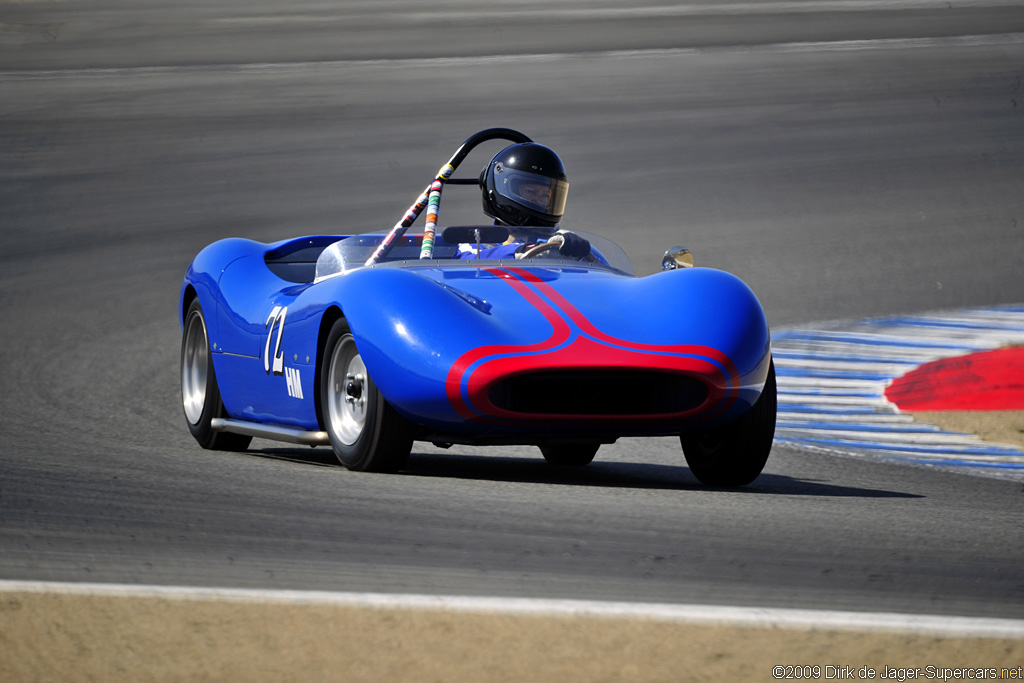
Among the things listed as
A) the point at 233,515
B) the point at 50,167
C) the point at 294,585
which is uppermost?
the point at 294,585

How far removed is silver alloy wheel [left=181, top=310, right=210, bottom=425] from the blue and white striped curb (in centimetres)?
297

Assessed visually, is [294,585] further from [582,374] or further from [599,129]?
[599,129]

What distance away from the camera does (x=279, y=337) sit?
20.5ft

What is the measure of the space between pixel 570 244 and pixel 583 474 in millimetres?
1074

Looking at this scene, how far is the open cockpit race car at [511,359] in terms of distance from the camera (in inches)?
201

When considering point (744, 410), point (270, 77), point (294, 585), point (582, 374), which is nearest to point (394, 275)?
point (582, 374)

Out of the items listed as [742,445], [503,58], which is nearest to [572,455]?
[742,445]

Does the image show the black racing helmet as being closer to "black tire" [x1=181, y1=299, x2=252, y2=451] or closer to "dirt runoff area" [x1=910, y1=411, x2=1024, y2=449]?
"black tire" [x1=181, y1=299, x2=252, y2=451]

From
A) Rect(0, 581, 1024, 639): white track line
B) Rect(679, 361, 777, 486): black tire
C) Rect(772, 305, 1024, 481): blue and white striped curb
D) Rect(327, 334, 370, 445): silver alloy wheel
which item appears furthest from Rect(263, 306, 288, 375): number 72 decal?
Rect(0, 581, 1024, 639): white track line

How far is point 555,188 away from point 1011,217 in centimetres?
805

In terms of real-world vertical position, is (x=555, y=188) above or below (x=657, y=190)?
above

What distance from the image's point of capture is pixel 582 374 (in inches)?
200

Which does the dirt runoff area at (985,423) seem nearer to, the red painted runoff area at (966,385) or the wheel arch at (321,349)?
the red painted runoff area at (966,385)

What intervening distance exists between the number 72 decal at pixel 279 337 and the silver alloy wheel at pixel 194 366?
109cm
